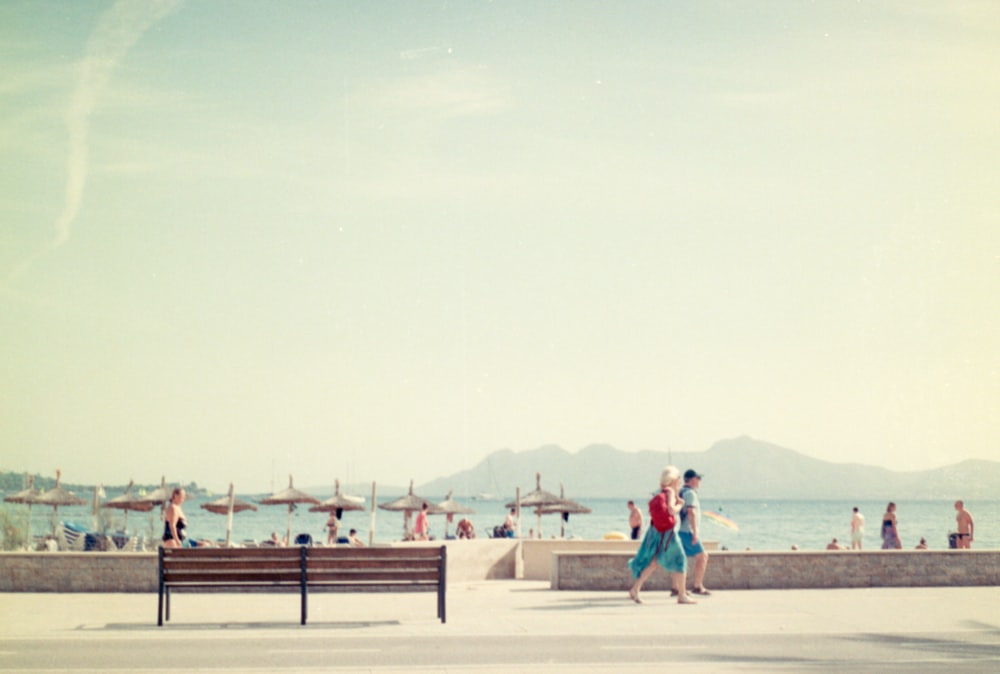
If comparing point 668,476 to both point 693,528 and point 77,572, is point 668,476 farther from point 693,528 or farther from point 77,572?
point 77,572

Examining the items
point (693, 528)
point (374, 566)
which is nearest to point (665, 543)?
point (693, 528)

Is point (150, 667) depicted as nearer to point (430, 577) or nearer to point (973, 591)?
point (430, 577)

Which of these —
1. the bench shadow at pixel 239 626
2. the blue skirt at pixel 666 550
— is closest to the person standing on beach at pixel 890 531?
the blue skirt at pixel 666 550

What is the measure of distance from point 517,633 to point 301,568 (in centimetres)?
246

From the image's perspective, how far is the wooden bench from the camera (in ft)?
39.8

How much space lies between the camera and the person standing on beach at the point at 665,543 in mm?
13727

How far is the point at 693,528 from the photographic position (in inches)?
558

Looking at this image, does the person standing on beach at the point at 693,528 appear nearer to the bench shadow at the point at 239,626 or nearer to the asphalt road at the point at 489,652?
the asphalt road at the point at 489,652

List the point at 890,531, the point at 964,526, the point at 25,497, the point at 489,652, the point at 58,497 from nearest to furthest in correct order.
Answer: the point at 489,652 < the point at 964,526 < the point at 890,531 < the point at 58,497 < the point at 25,497

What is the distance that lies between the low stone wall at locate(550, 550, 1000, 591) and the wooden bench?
347 cm

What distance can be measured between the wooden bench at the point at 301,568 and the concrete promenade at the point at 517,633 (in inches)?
16.8

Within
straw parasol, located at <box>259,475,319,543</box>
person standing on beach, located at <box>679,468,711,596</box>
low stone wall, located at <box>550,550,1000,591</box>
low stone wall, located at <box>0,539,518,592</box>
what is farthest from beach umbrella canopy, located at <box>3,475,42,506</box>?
person standing on beach, located at <box>679,468,711,596</box>

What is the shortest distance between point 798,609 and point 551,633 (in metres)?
3.46

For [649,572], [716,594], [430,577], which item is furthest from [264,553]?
[716,594]
